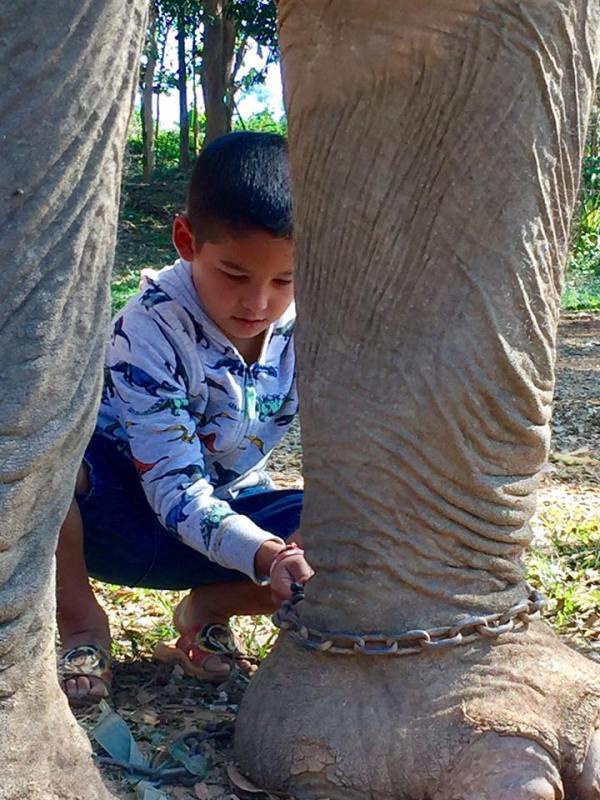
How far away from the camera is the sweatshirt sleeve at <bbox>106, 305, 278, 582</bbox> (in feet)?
7.08

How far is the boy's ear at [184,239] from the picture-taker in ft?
7.85

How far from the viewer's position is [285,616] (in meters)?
1.90

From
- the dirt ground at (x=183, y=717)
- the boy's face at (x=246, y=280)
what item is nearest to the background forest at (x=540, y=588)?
the dirt ground at (x=183, y=717)

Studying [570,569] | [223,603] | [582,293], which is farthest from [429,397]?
[582,293]

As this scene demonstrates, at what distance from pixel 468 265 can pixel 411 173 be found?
0.46ft

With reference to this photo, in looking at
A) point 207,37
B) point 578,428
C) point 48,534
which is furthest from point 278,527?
point 207,37

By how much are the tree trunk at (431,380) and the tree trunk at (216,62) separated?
11.0m

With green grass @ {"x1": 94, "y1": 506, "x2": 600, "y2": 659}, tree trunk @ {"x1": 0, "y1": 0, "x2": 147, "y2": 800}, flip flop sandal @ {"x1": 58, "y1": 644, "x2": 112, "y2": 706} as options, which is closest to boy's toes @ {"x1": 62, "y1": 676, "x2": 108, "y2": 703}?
flip flop sandal @ {"x1": 58, "y1": 644, "x2": 112, "y2": 706}

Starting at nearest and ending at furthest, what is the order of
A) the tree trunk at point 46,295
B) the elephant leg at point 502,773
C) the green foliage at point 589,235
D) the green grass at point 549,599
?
the tree trunk at point 46,295 → the elephant leg at point 502,773 → the green grass at point 549,599 → the green foliage at point 589,235

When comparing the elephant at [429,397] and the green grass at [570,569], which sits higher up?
the elephant at [429,397]

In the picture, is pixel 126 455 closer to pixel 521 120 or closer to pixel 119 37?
pixel 521 120

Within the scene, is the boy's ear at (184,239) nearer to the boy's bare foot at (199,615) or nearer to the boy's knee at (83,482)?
the boy's knee at (83,482)

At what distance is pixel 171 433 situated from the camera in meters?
2.24

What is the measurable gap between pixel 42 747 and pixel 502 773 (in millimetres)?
631
